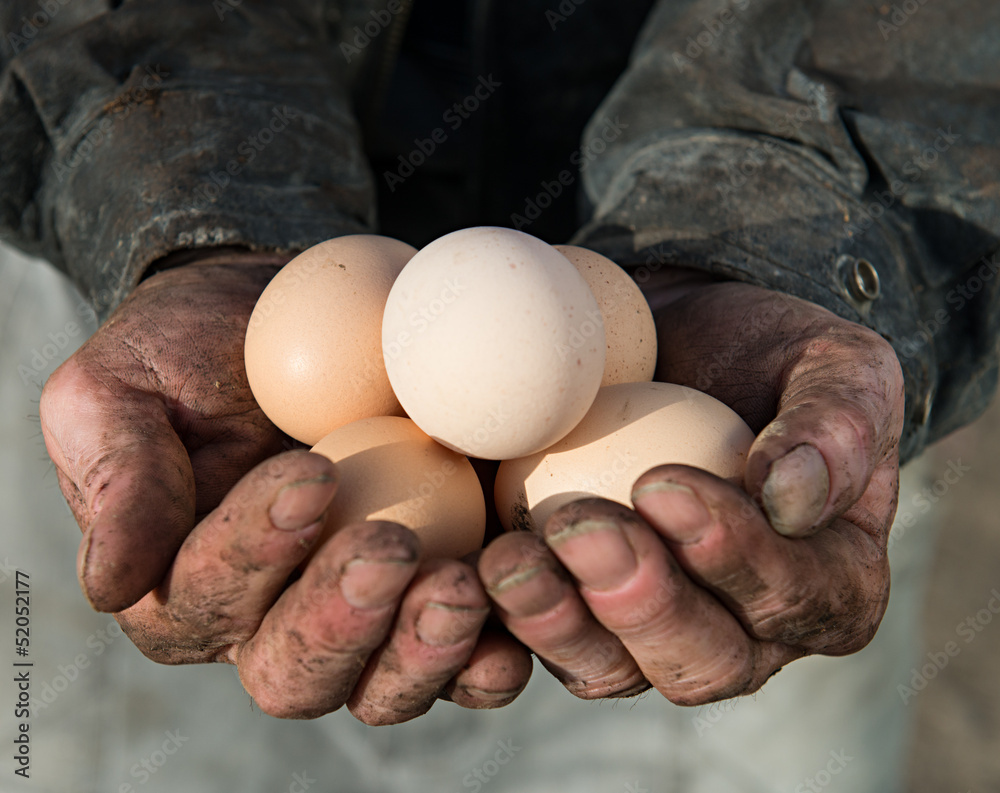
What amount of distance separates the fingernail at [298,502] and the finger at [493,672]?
0.30m

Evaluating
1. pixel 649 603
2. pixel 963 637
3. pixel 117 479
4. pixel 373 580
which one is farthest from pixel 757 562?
pixel 963 637

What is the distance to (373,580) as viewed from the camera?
0.92 metres

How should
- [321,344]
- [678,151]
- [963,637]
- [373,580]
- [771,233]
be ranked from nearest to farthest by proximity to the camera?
[373,580] < [321,344] < [771,233] < [678,151] < [963,637]

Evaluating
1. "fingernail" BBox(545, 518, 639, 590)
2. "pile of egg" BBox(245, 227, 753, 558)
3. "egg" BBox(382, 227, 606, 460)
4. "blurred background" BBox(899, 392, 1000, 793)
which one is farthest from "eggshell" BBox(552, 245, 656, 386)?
"blurred background" BBox(899, 392, 1000, 793)

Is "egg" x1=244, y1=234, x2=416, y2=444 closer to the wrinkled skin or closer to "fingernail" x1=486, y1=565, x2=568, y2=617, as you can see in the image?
the wrinkled skin

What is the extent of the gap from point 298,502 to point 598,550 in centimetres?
38

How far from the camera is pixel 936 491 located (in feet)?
11.0

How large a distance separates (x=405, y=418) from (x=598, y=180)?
1110 millimetres

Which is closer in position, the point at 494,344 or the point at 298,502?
the point at 298,502

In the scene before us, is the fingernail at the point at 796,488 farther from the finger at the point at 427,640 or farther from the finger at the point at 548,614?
the finger at the point at 427,640

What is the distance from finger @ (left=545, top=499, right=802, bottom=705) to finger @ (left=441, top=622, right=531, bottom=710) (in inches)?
5.3

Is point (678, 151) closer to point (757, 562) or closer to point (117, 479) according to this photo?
point (757, 562)

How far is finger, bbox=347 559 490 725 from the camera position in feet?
3.11

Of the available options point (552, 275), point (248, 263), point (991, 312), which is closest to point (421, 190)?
point (248, 263)
